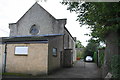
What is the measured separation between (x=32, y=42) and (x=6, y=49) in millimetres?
3278

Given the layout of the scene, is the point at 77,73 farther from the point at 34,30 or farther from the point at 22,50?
the point at 34,30

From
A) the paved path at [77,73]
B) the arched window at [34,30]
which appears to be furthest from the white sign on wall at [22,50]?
the arched window at [34,30]

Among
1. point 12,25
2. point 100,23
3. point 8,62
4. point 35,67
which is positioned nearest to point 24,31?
point 12,25

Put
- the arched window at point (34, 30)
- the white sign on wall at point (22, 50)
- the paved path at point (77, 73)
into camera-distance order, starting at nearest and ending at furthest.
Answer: the paved path at point (77, 73) < the white sign on wall at point (22, 50) < the arched window at point (34, 30)

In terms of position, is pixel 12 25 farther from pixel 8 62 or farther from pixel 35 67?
pixel 35 67

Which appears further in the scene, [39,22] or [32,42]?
[39,22]

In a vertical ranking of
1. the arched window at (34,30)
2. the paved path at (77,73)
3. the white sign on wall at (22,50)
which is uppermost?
the arched window at (34,30)

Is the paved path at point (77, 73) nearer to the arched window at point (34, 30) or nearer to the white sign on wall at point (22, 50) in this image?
the white sign on wall at point (22, 50)

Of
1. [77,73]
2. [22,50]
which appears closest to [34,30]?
[22,50]

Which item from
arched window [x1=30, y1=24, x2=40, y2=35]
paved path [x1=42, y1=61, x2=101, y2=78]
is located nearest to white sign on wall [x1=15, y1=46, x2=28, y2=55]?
paved path [x1=42, y1=61, x2=101, y2=78]

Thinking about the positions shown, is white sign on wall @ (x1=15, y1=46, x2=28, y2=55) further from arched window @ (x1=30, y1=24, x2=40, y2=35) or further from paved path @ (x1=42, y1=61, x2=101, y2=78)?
arched window @ (x1=30, y1=24, x2=40, y2=35)

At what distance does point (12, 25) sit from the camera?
88.9ft

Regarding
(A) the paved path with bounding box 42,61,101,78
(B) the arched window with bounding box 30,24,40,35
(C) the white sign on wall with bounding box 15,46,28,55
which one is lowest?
(A) the paved path with bounding box 42,61,101,78

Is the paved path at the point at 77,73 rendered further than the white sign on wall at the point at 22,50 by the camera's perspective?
No
